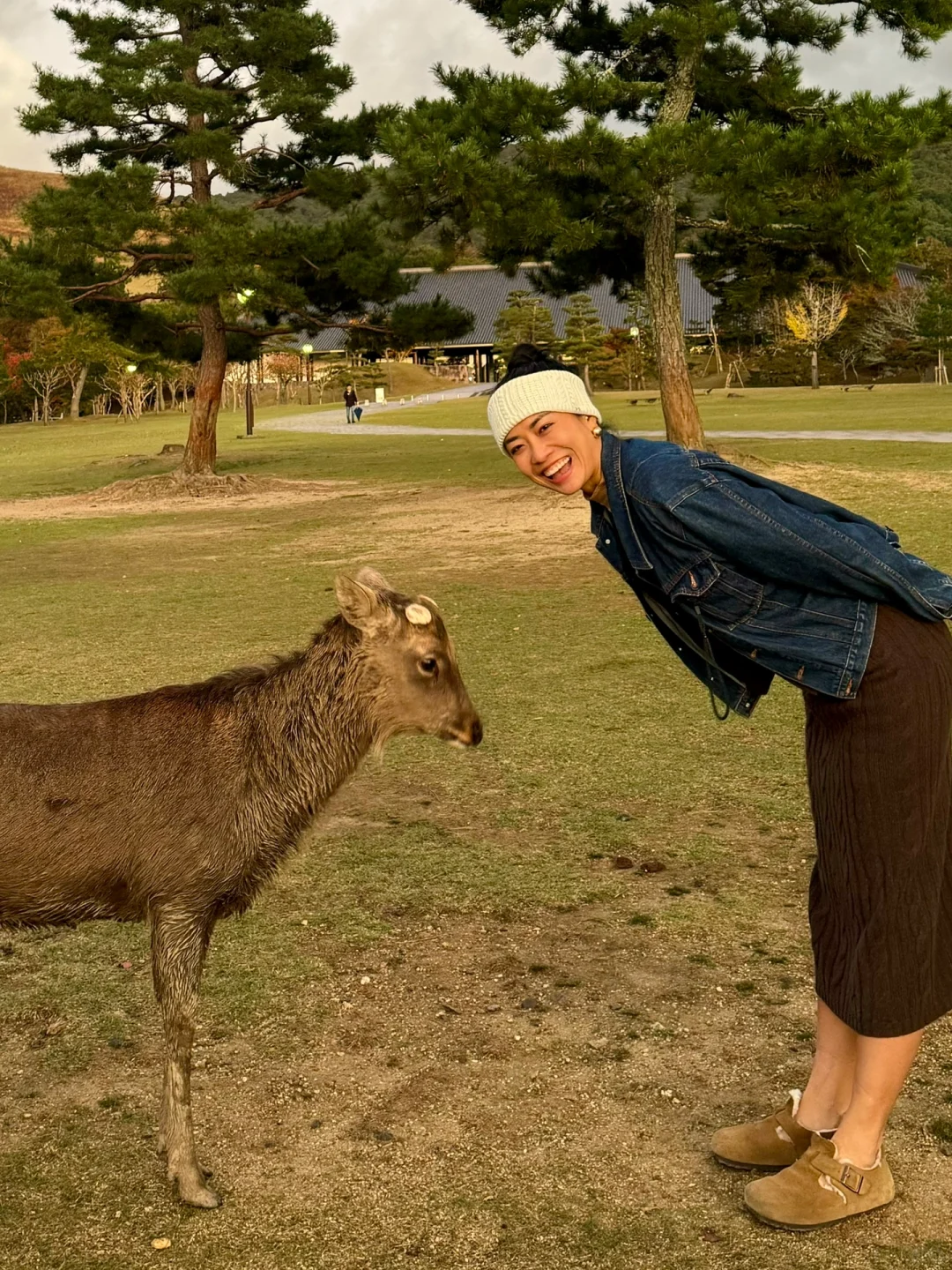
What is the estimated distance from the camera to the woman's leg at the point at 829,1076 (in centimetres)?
376

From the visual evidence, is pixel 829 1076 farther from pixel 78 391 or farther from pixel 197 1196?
pixel 78 391

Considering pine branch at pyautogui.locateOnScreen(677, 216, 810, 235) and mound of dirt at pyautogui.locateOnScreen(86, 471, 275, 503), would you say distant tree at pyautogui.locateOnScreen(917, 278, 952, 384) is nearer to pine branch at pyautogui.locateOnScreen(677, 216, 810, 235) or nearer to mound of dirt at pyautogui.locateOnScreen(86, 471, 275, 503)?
pine branch at pyautogui.locateOnScreen(677, 216, 810, 235)

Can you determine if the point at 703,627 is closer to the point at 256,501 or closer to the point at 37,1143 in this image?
the point at 37,1143

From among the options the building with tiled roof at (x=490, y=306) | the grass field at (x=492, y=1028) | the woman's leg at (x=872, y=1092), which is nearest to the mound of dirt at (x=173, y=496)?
the grass field at (x=492, y=1028)

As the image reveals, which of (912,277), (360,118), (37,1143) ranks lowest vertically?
(37,1143)

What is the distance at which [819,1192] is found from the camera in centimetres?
359

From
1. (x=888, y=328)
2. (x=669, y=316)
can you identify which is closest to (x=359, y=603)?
(x=669, y=316)

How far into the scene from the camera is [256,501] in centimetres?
2545

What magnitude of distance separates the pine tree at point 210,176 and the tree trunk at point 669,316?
18.3 ft

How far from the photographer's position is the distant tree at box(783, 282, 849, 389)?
250ft

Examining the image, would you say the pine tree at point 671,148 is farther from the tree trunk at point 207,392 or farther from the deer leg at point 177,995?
the deer leg at point 177,995

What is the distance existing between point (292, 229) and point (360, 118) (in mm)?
2930

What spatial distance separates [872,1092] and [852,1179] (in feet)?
0.89

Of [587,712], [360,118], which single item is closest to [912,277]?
[360,118]
